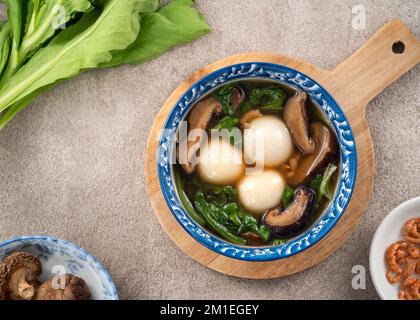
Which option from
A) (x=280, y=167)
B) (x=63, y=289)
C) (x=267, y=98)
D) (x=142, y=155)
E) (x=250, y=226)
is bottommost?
(x=63, y=289)

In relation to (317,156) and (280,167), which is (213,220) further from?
(317,156)

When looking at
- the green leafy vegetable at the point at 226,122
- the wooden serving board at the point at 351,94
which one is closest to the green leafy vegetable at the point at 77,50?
the wooden serving board at the point at 351,94

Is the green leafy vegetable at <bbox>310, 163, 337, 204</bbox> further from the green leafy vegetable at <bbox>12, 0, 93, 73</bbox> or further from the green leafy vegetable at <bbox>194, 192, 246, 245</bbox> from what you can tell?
the green leafy vegetable at <bbox>12, 0, 93, 73</bbox>

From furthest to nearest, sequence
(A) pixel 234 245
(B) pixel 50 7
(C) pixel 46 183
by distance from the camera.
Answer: (C) pixel 46 183 < (B) pixel 50 7 < (A) pixel 234 245

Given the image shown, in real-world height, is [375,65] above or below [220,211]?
above

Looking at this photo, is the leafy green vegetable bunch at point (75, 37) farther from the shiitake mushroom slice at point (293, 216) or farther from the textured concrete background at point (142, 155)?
the shiitake mushroom slice at point (293, 216)

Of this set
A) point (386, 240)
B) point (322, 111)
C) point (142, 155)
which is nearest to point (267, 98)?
point (322, 111)

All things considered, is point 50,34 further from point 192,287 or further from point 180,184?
point 192,287
